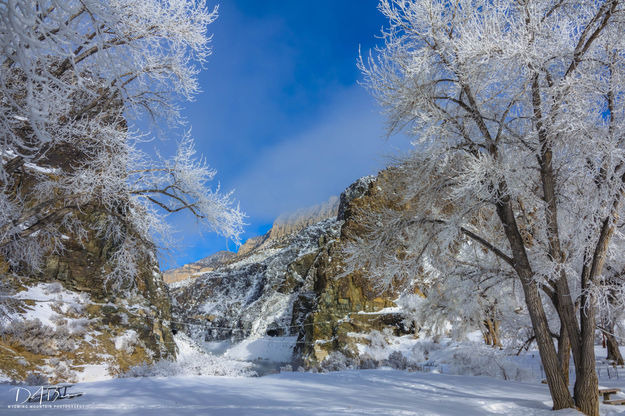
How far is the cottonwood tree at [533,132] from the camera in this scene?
6.50 meters

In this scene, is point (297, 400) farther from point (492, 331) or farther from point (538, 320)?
point (492, 331)

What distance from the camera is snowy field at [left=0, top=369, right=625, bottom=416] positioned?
4305 mm

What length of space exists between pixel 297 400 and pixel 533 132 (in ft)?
19.8

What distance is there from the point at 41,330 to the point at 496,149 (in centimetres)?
1394

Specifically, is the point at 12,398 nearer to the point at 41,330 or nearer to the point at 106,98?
the point at 106,98

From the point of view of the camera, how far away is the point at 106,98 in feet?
22.1

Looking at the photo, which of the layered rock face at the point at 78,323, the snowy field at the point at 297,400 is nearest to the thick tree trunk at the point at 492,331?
the snowy field at the point at 297,400

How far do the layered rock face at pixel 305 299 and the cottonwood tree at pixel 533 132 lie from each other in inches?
116

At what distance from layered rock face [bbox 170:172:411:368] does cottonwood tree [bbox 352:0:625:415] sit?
2937 mm

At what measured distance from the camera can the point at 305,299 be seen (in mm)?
31594

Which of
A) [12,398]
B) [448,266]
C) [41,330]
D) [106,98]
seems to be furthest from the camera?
[41,330]

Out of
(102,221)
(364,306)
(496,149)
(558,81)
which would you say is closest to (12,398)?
(496,149)

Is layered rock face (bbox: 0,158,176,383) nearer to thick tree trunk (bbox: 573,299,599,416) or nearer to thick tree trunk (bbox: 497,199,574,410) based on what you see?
thick tree trunk (bbox: 497,199,574,410)

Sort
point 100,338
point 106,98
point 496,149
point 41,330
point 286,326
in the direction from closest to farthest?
point 106,98
point 496,149
point 41,330
point 100,338
point 286,326
